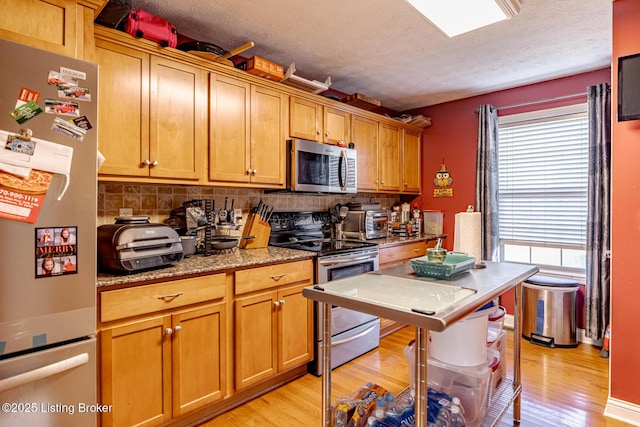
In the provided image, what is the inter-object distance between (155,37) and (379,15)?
56.6 inches

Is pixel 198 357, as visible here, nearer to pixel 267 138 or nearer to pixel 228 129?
pixel 228 129

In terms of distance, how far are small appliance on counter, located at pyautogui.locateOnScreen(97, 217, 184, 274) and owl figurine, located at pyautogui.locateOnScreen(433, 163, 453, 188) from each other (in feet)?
11.1

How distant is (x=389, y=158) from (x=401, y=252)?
1137 mm

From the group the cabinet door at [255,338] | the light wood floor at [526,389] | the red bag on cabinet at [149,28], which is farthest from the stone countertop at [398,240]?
the red bag on cabinet at [149,28]

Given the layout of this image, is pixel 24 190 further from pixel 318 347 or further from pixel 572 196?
pixel 572 196

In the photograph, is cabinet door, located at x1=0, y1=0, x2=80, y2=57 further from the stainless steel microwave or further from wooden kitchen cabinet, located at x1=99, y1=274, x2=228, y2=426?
the stainless steel microwave

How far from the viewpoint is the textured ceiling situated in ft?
7.25

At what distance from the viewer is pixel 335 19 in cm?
234

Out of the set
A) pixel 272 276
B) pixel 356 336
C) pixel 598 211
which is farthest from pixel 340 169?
pixel 598 211

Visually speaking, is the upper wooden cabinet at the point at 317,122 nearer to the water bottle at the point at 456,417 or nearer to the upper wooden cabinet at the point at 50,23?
the upper wooden cabinet at the point at 50,23

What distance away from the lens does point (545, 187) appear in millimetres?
3572

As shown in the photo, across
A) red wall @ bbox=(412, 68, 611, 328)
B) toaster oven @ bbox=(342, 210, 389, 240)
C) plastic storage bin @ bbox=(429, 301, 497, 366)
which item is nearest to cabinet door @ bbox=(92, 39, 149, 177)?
plastic storage bin @ bbox=(429, 301, 497, 366)

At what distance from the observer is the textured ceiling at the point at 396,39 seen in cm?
221

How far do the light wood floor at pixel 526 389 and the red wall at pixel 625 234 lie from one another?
0.91 feet
